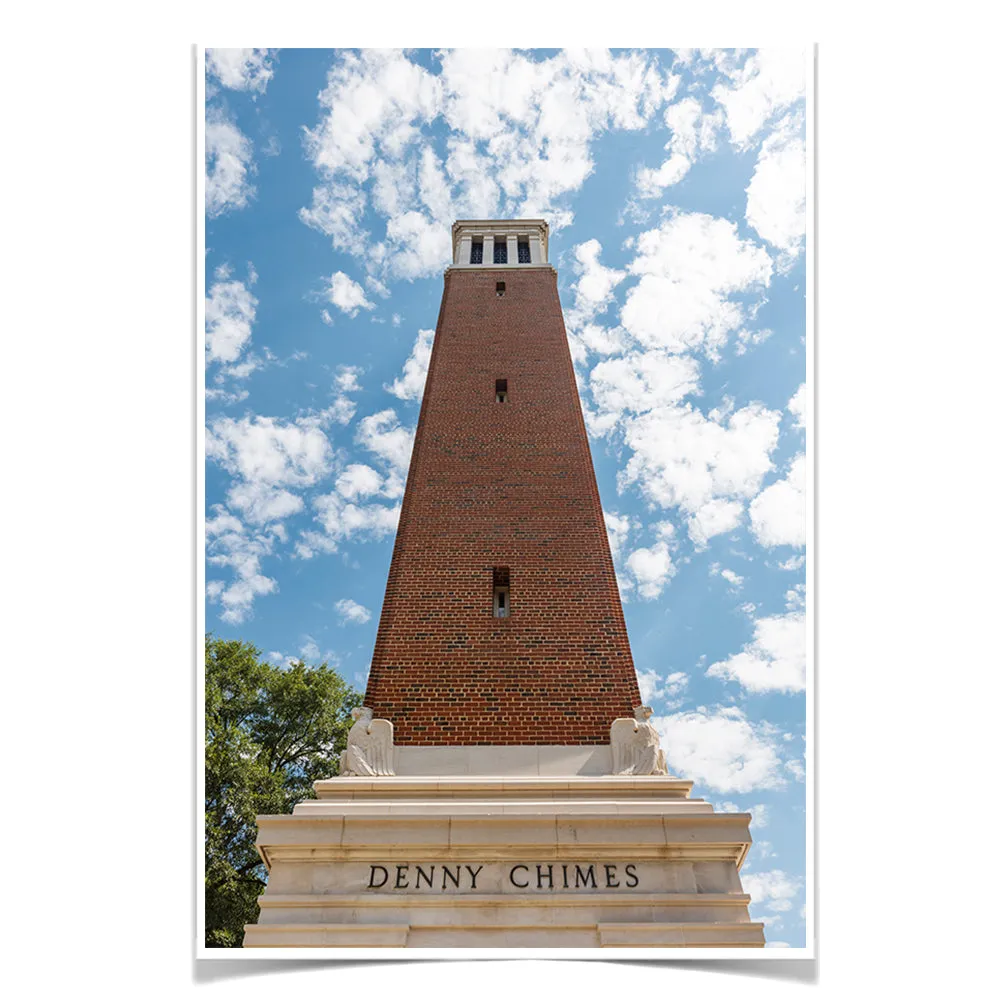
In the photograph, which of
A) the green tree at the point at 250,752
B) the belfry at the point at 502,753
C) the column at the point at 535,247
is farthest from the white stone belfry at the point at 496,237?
the green tree at the point at 250,752

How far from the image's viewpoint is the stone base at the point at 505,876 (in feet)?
27.4

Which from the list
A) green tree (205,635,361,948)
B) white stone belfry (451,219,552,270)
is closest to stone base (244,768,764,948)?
green tree (205,635,361,948)

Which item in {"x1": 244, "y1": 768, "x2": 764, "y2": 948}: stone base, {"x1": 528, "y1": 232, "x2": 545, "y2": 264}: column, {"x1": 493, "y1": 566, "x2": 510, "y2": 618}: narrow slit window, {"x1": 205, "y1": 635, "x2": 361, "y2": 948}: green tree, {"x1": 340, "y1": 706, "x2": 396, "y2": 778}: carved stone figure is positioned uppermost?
{"x1": 528, "y1": 232, "x2": 545, "y2": 264}: column

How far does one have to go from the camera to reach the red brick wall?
36.9ft

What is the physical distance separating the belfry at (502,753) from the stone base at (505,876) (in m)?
0.02

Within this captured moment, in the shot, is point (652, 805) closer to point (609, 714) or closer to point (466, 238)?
point (609, 714)

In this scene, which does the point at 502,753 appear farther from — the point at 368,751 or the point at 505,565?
the point at 505,565

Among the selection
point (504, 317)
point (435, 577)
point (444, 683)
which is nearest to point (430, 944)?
point (444, 683)

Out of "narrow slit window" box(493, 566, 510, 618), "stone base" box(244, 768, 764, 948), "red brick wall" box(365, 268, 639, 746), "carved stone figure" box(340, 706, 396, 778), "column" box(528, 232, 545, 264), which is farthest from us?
"column" box(528, 232, 545, 264)

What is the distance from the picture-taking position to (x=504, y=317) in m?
18.7

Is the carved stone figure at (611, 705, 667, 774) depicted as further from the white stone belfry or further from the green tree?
the white stone belfry

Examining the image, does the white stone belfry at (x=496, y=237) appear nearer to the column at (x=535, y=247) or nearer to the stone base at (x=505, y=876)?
the column at (x=535, y=247)

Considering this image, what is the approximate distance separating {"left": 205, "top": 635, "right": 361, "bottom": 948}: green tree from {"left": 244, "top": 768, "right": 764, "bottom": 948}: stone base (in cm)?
1218

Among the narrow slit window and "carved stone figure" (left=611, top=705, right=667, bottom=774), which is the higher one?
the narrow slit window
